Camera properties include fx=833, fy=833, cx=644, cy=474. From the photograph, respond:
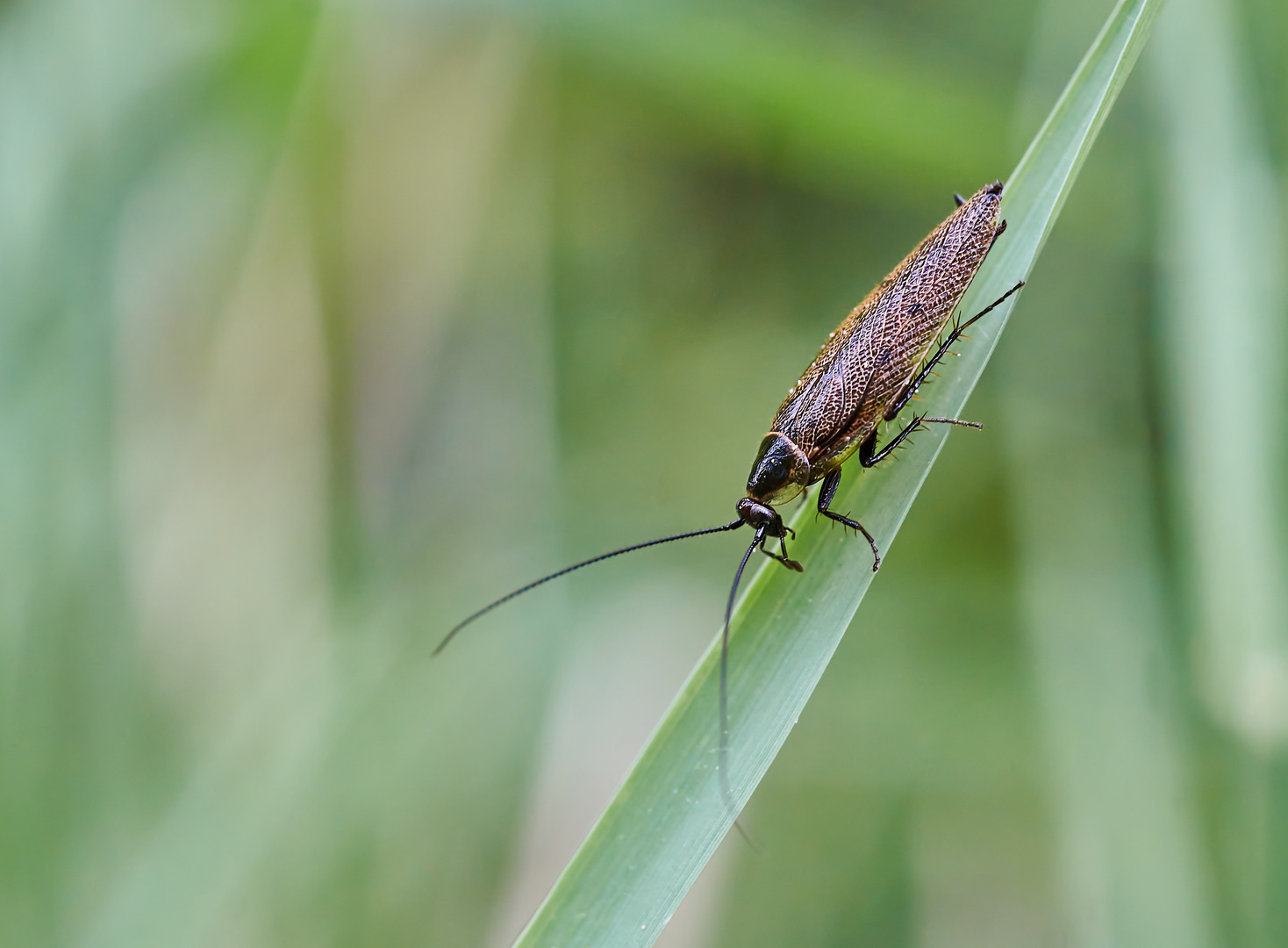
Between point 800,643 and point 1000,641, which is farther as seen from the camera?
point 1000,641

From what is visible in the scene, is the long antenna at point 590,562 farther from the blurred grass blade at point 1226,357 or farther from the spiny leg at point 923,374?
the blurred grass blade at point 1226,357

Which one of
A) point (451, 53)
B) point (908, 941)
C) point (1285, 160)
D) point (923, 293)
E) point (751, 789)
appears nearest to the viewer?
point (751, 789)

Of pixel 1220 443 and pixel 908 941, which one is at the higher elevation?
pixel 1220 443

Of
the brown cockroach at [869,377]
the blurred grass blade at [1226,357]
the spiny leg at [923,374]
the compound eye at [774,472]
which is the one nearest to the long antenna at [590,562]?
the brown cockroach at [869,377]

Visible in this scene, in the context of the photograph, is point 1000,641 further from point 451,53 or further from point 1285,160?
point 451,53

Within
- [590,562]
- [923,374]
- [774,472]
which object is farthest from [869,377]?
[590,562]

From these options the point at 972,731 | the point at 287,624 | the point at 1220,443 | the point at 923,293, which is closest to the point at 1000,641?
the point at 972,731

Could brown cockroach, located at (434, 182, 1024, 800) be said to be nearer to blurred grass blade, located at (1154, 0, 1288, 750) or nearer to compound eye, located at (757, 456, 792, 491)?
compound eye, located at (757, 456, 792, 491)

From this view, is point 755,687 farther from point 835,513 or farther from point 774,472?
point 774,472
